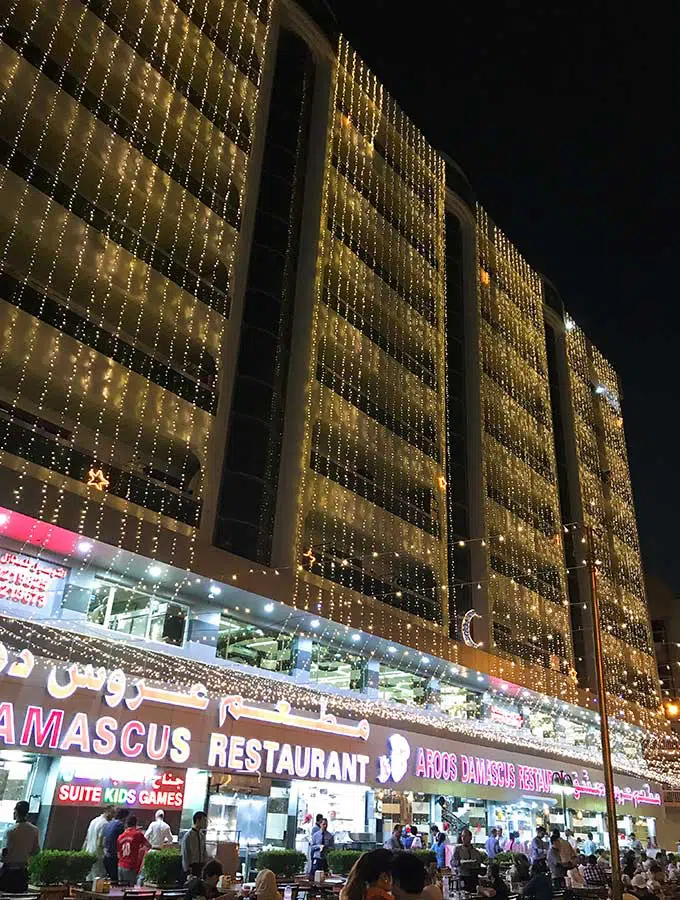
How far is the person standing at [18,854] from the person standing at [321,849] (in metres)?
6.85

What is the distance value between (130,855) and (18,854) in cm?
284

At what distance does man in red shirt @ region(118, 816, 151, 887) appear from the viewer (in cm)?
1302

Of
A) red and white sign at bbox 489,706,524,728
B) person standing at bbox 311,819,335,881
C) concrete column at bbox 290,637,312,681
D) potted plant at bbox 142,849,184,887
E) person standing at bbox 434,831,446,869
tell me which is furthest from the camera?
red and white sign at bbox 489,706,524,728

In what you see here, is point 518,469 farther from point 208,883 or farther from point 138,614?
point 208,883

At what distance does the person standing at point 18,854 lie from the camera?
1007cm

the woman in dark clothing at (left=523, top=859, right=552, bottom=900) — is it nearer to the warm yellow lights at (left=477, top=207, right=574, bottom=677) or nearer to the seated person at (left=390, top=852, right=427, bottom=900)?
the seated person at (left=390, top=852, right=427, bottom=900)

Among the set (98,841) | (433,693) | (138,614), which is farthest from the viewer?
(433,693)

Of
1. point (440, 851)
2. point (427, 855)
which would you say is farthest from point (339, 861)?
point (440, 851)

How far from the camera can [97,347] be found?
18.8 metres

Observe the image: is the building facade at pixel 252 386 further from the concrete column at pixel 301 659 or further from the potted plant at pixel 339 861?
the potted plant at pixel 339 861

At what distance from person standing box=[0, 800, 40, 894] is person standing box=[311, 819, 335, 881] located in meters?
6.85

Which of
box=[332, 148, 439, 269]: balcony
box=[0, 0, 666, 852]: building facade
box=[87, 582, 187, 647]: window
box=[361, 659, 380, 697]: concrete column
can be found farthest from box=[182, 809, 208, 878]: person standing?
box=[332, 148, 439, 269]: balcony

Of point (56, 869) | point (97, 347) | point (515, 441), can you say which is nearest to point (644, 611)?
point (515, 441)

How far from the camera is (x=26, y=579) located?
1515 centimetres
